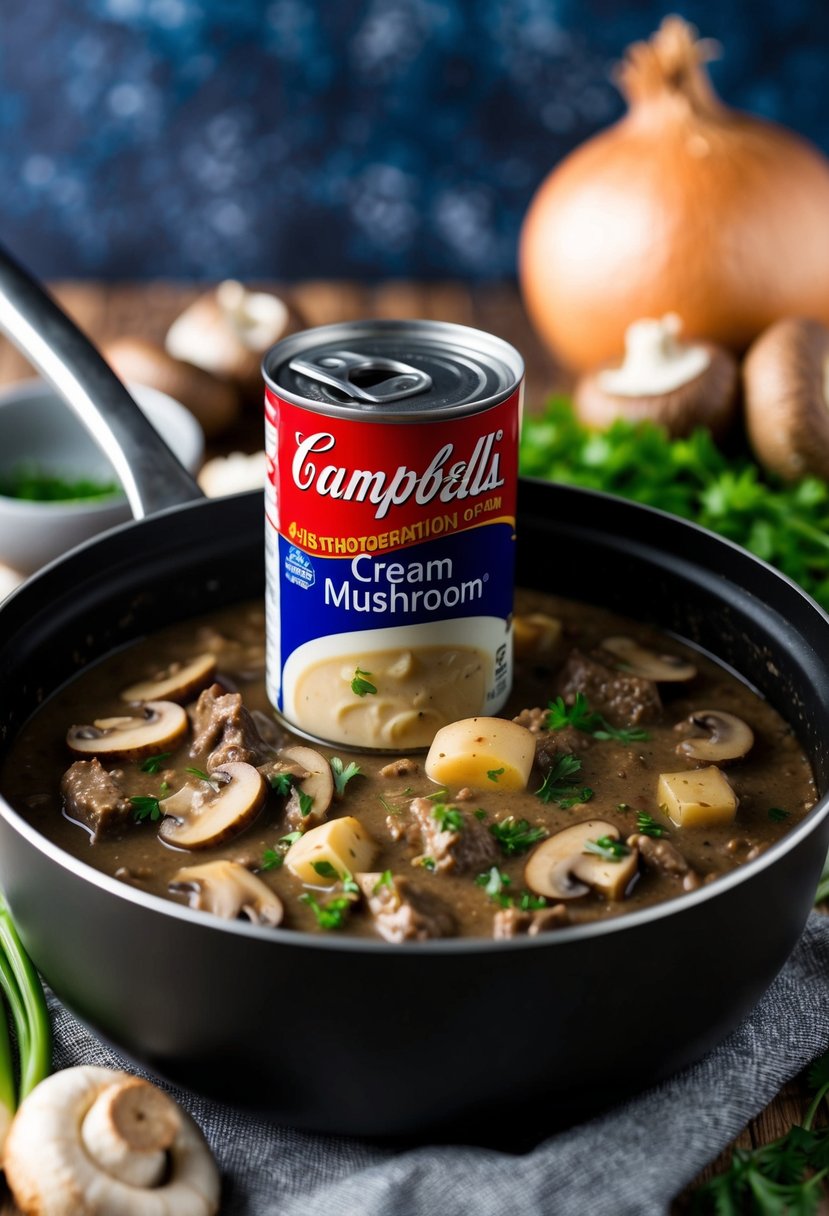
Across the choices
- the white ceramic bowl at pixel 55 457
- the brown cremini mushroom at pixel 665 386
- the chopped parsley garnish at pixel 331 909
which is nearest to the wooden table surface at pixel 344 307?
the brown cremini mushroom at pixel 665 386

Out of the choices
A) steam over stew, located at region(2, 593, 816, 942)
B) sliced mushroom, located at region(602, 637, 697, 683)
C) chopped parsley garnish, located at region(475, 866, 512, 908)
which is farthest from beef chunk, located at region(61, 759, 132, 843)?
sliced mushroom, located at region(602, 637, 697, 683)

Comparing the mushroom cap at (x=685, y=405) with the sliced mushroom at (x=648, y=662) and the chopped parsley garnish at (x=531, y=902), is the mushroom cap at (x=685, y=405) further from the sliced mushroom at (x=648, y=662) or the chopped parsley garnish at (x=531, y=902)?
the chopped parsley garnish at (x=531, y=902)

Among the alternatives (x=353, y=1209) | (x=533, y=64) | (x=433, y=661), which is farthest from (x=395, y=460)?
(x=533, y=64)

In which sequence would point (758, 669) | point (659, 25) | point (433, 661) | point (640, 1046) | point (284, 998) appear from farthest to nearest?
→ point (659, 25)
point (758, 669)
point (433, 661)
point (640, 1046)
point (284, 998)

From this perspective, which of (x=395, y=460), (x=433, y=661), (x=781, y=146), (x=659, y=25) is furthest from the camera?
(x=659, y=25)

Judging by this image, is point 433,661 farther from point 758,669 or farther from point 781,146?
point 781,146

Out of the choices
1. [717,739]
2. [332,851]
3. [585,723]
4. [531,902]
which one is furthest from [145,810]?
[717,739]
